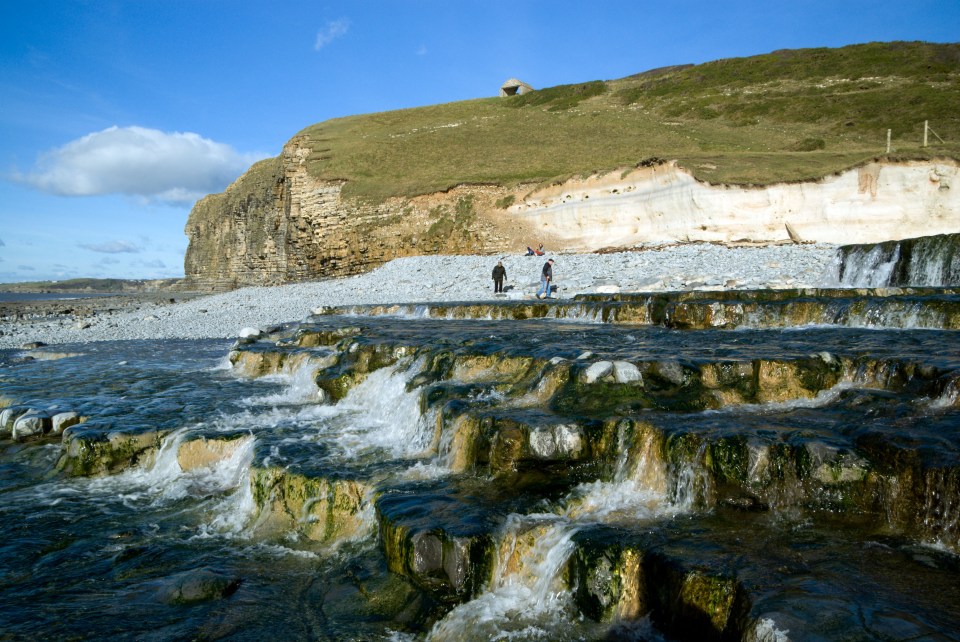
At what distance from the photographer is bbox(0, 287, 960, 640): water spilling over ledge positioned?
4.24m

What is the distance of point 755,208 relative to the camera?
2881 centimetres

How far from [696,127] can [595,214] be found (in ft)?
68.4

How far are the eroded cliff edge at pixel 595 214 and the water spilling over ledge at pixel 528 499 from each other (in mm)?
19429

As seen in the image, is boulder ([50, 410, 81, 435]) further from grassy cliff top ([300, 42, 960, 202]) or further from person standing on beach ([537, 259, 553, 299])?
grassy cliff top ([300, 42, 960, 202])

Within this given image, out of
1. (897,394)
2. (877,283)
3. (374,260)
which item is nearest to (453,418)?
(897,394)

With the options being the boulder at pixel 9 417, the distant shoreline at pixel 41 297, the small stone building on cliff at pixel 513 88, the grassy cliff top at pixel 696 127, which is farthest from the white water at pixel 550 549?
the small stone building on cliff at pixel 513 88

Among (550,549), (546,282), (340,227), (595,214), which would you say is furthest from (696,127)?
(550,549)

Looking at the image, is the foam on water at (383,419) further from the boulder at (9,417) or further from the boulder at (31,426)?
the boulder at (9,417)

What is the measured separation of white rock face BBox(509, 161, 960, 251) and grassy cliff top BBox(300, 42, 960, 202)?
0.77 meters

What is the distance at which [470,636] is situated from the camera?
4391 millimetres

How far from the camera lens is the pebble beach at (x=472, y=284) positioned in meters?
19.7

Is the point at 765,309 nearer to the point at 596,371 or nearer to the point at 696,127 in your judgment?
the point at 596,371

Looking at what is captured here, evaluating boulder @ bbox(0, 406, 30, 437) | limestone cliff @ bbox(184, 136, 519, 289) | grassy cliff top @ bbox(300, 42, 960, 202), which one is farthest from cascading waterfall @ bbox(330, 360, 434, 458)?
limestone cliff @ bbox(184, 136, 519, 289)

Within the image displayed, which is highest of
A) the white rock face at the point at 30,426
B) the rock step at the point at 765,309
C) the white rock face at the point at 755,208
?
the white rock face at the point at 755,208
